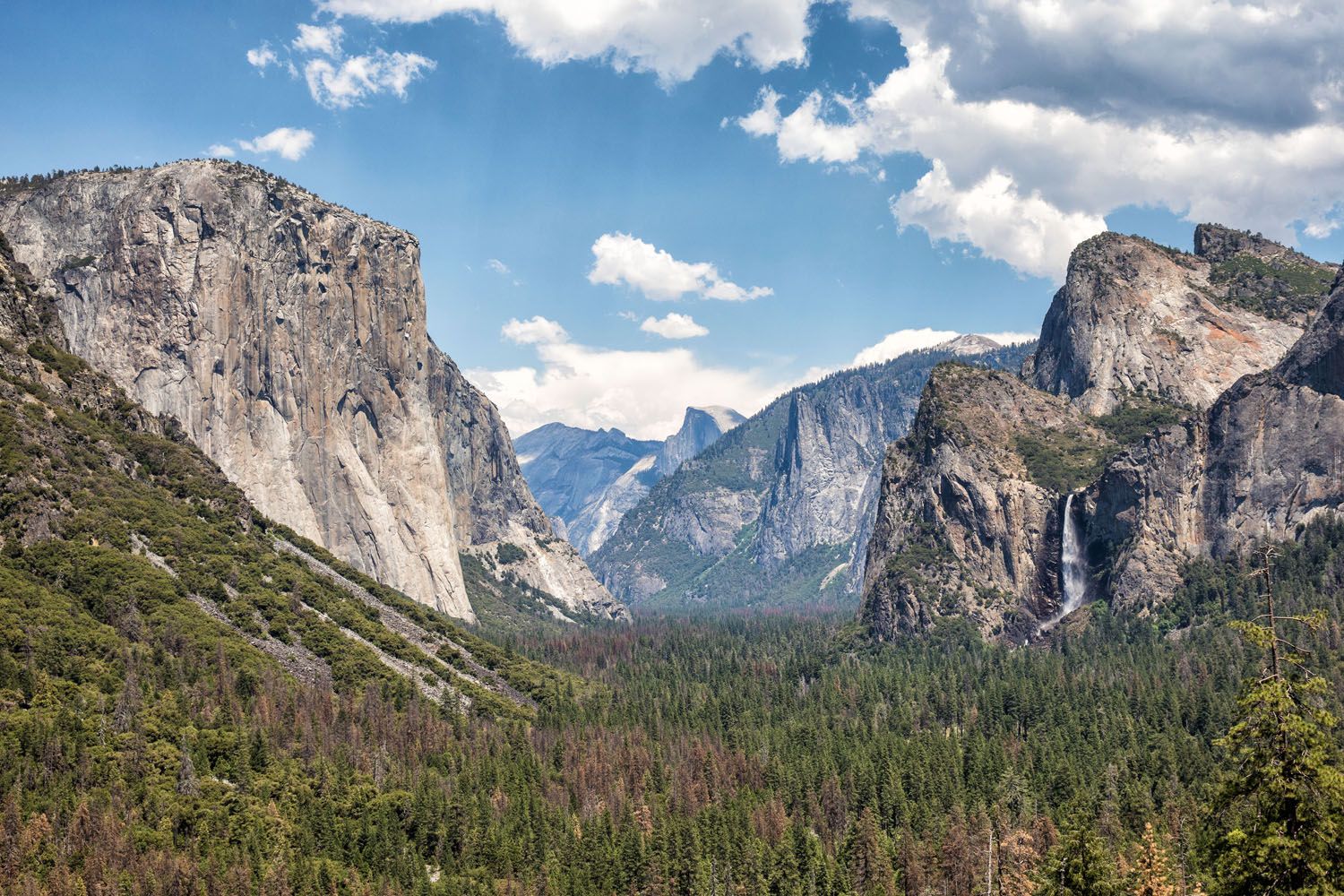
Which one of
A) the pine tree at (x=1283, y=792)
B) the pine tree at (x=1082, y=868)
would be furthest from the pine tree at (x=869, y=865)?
the pine tree at (x=1283, y=792)

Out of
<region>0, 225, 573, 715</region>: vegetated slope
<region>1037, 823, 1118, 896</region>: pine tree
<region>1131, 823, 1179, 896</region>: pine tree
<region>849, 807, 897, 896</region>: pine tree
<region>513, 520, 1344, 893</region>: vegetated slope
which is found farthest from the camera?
<region>0, 225, 573, 715</region>: vegetated slope

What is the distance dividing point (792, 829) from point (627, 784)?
31350mm

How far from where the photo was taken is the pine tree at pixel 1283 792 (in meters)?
39.2

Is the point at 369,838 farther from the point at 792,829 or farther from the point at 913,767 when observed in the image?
the point at 913,767

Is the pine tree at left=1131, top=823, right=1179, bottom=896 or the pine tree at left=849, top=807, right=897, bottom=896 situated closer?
the pine tree at left=1131, top=823, right=1179, bottom=896

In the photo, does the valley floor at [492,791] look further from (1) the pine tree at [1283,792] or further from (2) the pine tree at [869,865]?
(1) the pine tree at [1283,792]

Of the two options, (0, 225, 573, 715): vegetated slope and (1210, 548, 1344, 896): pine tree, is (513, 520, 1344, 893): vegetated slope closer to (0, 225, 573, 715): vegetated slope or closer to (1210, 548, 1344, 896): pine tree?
(1210, 548, 1344, 896): pine tree

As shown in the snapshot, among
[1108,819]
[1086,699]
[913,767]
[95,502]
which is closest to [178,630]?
[95,502]

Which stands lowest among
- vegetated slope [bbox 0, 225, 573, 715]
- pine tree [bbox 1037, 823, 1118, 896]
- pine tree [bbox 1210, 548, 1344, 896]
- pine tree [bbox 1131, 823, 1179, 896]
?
pine tree [bbox 1131, 823, 1179, 896]

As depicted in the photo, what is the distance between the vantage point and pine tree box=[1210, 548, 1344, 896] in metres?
39.2

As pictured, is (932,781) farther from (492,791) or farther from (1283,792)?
(1283,792)

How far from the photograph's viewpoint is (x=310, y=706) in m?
150

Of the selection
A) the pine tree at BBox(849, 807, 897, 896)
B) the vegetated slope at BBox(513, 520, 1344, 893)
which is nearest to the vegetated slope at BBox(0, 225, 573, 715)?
the vegetated slope at BBox(513, 520, 1344, 893)

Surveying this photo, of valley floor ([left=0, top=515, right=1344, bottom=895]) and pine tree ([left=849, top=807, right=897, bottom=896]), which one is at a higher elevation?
valley floor ([left=0, top=515, right=1344, bottom=895])
